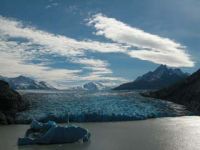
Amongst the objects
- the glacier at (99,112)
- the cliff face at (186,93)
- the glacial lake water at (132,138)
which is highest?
the cliff face at (186,93)

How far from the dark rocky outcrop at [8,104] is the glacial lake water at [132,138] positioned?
2.86 meters

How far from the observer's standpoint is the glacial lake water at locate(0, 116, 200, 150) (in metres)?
24.2

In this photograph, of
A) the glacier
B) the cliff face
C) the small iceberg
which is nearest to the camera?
the small iceberg

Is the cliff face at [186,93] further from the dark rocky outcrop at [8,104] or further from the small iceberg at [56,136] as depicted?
the small iceberg at [56,136]

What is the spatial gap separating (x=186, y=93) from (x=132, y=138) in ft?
119

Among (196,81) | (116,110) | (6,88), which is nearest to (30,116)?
(6,88)

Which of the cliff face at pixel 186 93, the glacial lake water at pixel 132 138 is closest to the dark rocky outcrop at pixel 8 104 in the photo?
the glacial lake water at pixel 132 138

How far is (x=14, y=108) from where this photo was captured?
143 ft

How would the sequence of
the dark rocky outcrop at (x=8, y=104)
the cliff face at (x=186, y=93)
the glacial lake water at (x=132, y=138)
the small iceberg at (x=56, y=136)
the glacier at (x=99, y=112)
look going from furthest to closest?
the cliff face at (x=186, y=93) < the glacier at (x=99, y=112) < the dark rocky outcrop at (x=8, y=104) < the small iceberg at (x=56, y=136) < the glacial lake water at (x=132, y=138)

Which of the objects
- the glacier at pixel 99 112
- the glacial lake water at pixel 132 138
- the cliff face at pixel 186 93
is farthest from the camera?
the cliff face at pixel 186 93

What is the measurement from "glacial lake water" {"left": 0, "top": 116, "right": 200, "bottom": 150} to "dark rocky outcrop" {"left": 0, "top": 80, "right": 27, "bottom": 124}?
286 cm

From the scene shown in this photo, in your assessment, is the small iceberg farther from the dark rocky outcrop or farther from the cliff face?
the cliff face

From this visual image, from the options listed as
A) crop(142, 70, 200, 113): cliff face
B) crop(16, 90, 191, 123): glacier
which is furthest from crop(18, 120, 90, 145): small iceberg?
crop(142, 70, 200, 113): cliff face

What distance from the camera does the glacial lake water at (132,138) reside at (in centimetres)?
2425
